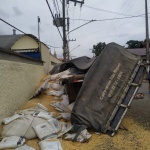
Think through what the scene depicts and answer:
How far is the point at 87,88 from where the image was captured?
5.21m

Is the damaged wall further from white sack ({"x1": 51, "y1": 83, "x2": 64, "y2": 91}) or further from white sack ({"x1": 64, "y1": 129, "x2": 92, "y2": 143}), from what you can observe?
white sack ({"x1": 64, "y1": 129, "x2": 92, "y2": 143})

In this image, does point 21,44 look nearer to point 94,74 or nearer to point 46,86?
point 46,86

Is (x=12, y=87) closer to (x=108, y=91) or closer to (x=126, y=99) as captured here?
(x=108, y=91)

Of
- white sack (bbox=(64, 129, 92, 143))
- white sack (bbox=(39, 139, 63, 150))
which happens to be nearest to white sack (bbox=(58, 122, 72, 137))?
white sack (bbox=(64, 129, 92, 143))

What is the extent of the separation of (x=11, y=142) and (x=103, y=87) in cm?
257

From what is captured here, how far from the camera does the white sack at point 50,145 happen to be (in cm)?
401

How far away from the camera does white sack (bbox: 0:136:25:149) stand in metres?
4.10

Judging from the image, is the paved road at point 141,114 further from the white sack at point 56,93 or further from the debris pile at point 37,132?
the white sack at point 56,93

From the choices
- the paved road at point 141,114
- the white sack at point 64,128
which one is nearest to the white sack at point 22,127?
the white sack at point 64,128

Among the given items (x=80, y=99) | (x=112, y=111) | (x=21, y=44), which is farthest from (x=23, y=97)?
(x=21, y=44)

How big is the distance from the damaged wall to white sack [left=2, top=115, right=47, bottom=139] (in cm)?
68

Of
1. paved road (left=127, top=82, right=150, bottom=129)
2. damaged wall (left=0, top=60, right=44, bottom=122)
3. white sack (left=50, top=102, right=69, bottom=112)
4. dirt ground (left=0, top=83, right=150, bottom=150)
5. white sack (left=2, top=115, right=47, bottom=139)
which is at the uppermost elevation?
damaged wall (left=0, top=60, right=44, bottom=122)

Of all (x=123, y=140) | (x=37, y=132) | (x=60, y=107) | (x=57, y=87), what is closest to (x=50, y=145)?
(x=37, y=132)

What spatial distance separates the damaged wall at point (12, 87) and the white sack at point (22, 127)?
2.22 ft
